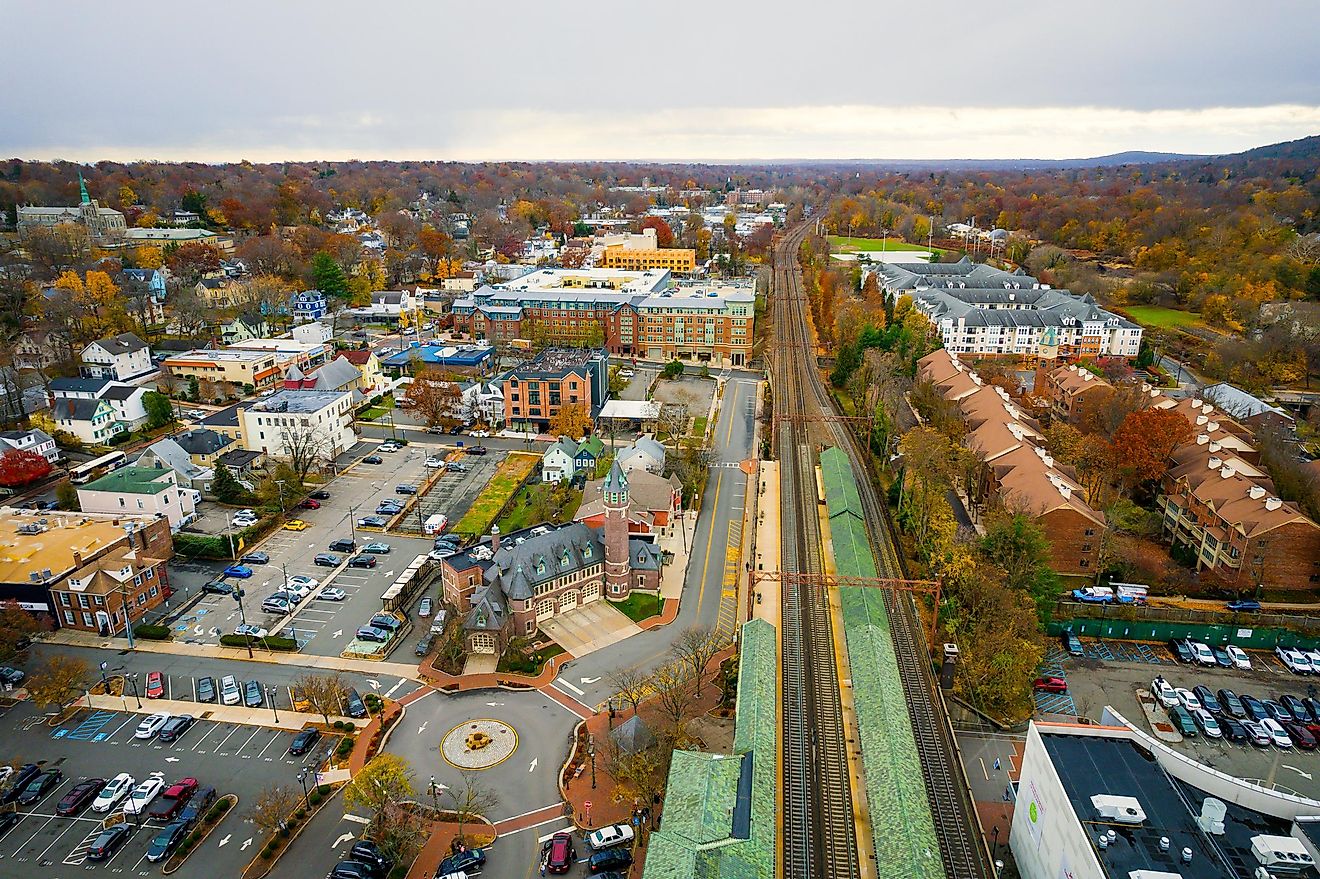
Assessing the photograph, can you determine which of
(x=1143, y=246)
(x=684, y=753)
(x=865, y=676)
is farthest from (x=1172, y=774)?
(x=1143, y=246)

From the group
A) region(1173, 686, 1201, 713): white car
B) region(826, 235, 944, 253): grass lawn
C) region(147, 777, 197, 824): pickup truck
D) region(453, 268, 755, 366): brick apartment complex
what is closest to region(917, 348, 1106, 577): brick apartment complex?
region(1173, 686, 1201, 713): white car

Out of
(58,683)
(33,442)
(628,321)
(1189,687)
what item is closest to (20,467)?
(33,442)

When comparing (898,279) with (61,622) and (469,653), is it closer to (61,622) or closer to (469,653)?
(469,653)

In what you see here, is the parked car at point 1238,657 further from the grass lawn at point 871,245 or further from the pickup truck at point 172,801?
the grass lawn at point 871,245

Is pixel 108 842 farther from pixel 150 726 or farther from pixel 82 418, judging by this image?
pixel 82 418

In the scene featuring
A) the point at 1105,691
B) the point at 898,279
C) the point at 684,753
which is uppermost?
the point at 898,279

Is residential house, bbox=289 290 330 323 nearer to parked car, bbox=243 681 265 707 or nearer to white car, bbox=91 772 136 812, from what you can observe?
parked car, bbox=243 681 265 707
